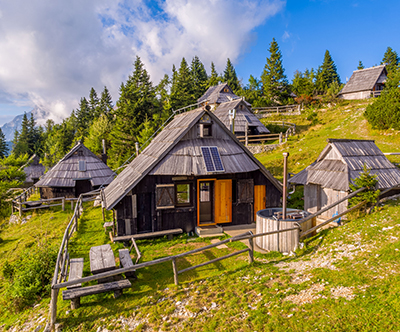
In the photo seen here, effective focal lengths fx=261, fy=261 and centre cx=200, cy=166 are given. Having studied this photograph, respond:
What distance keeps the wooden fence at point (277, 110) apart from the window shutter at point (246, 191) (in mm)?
33036

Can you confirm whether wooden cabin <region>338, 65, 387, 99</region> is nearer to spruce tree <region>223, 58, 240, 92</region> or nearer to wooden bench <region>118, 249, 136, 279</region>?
spruce tree <region>223, 58, 240, 92</region>

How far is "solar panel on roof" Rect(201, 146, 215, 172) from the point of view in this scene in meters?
12.9

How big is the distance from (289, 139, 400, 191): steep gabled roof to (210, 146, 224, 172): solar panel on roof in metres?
4.64

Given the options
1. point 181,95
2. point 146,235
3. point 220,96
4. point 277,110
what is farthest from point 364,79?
point 146,235

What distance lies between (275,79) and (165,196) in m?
52.1

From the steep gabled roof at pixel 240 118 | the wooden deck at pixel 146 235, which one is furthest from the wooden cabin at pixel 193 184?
the steep gabled roof at pixel 240 118

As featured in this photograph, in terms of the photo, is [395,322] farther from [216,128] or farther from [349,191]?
[216,128]

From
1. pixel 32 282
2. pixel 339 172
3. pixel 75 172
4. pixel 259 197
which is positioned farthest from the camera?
pixel 75 172

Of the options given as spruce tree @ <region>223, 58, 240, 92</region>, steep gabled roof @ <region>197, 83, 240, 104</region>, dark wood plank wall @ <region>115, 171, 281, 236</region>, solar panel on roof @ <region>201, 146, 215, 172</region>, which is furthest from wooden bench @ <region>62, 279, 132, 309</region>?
spruce tree @ <region>223, 58, 240, 92</region>

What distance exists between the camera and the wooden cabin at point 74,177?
24562 millimetres

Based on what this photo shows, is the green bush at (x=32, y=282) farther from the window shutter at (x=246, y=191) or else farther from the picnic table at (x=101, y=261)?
the window shutter at (x=246, y=191)

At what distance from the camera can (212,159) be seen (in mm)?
13336

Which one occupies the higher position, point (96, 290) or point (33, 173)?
point (33, 173)

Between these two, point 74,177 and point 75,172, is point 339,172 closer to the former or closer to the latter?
point 74,177
